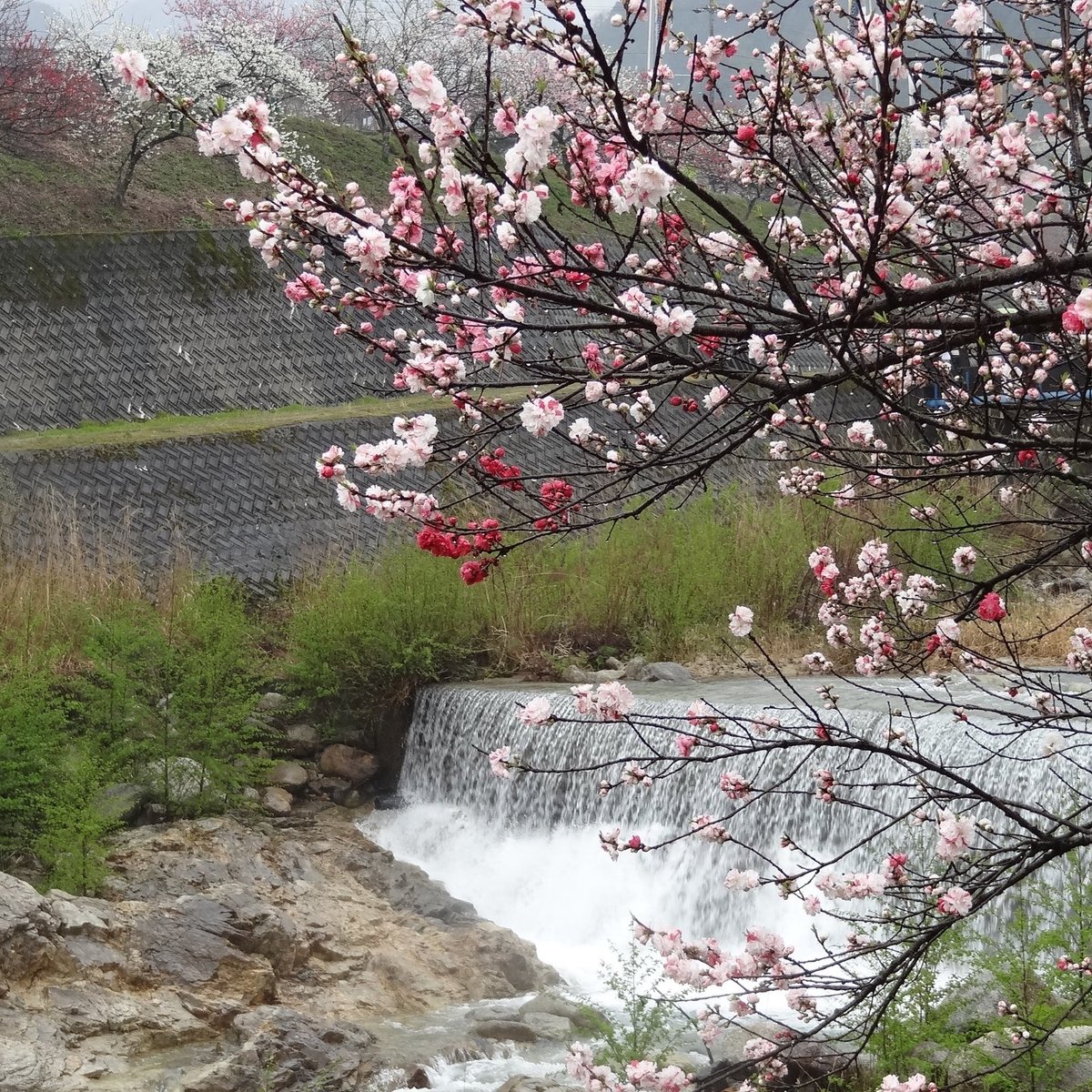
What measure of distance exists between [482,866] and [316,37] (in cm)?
2082

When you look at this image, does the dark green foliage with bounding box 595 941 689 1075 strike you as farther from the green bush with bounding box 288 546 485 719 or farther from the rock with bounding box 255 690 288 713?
the rock with bounding box 255 690 288 713

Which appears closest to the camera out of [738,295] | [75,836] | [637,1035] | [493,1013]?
[738,295]

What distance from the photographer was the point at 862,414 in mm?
16156

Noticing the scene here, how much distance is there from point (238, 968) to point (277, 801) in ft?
8.40

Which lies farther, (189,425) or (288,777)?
(189,425)

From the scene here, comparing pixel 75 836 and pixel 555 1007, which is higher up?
pixel 75 836

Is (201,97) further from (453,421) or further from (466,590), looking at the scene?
(466,590)

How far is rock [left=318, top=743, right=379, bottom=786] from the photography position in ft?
27.6

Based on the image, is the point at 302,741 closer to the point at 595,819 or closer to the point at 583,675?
the point at 583,675

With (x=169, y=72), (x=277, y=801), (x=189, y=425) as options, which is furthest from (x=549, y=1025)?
(x=169, y=72)

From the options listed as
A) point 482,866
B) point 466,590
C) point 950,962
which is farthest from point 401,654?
point 950,962

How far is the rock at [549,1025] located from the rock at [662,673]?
3115mm

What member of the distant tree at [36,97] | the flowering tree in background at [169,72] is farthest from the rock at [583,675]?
the distant tree at [36,97]

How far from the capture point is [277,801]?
788 cm
